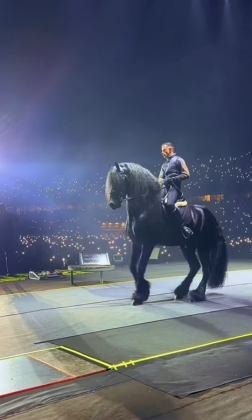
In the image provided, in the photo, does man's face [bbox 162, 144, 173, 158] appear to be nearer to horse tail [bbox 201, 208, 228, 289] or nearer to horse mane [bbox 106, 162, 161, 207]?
horse mane [bbox 106, 162, 161, 207]

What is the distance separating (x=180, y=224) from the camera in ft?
24.6

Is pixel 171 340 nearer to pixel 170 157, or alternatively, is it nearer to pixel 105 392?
pixel 105 392

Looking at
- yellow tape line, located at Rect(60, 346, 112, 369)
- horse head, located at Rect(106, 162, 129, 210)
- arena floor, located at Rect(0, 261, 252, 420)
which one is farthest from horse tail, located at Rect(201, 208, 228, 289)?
yellow tape line, located at Rect(60, 346, 112, 369)

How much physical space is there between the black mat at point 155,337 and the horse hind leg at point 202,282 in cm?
125

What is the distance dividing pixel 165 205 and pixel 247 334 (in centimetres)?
288

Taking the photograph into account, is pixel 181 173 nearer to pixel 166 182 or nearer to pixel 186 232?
pixel 166 182

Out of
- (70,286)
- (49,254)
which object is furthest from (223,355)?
(49,254)

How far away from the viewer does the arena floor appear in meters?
3.06

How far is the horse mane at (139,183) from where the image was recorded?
7.02m

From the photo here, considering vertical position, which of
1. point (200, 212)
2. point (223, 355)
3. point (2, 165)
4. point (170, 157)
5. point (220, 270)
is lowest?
point (223, 355)

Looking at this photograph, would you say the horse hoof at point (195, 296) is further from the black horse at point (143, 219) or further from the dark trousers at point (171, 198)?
the dark trousers at point (171, 198)

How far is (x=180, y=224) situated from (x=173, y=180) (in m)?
0.82

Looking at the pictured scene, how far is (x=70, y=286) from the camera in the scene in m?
9.86

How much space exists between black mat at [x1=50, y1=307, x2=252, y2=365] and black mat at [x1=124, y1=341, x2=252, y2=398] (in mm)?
323
